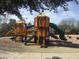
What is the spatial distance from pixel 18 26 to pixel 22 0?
20.4m

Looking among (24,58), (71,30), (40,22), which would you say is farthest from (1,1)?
(71,30)

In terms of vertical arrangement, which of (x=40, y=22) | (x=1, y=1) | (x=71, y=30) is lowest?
(x=71, y=30)

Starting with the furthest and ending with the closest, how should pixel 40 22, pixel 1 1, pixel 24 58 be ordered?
pixel 40 22 < pixel 24 58 < pixel 1 1

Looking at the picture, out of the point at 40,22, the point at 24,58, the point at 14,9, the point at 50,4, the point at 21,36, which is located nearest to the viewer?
the point at 14,9

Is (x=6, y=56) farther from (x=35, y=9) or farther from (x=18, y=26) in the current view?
(x=18, y=26)

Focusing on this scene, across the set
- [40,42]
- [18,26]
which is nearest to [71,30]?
[18,26]

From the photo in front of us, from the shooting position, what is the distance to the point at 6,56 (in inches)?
568

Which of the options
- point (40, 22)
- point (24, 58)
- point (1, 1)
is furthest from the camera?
point (40, 22)

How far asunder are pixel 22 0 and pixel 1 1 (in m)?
0.73

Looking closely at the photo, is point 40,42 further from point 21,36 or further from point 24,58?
point 24,58

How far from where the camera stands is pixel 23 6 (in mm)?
9680

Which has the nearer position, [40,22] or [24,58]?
[24,58]

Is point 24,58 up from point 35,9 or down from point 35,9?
down

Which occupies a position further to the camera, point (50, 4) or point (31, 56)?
A: point (31, 56)
